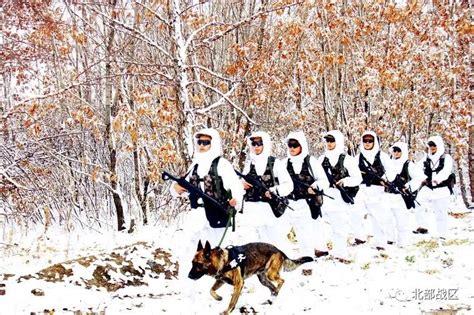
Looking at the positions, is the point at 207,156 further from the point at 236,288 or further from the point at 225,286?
the point at 225,286

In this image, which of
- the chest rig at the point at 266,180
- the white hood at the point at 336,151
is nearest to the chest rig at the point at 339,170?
the white hood at the point at 336,151

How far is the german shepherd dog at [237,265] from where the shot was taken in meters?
6.08

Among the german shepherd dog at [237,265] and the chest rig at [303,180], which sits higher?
the chest rig at [303,180]

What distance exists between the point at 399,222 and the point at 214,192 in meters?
5.52

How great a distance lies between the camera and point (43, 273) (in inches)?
294

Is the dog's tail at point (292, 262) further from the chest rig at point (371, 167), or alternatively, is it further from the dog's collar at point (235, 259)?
the chest rig at point (371, 167)

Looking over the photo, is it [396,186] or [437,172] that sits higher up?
[437,172]

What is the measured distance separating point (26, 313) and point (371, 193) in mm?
6780

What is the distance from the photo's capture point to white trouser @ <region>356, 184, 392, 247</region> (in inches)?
419

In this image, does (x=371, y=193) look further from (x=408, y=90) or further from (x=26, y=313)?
(x=26, y=313)

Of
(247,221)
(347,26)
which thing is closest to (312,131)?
(347,26)

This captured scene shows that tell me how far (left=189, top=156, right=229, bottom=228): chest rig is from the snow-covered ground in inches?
19.1

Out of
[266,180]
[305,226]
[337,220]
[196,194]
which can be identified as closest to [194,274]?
[196,194]

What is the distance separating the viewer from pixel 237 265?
626 cm
